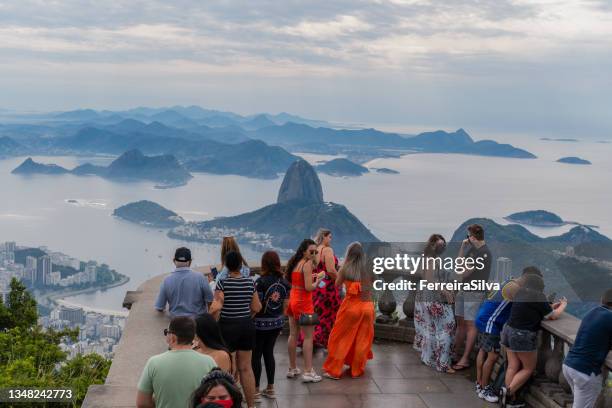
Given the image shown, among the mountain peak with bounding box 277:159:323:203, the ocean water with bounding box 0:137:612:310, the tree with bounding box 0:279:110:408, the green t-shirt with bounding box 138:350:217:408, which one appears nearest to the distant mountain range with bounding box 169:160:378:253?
the mountain peak with bounding box 277:159:323:203

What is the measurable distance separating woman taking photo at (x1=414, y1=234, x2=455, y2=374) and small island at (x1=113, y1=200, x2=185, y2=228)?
161255mm

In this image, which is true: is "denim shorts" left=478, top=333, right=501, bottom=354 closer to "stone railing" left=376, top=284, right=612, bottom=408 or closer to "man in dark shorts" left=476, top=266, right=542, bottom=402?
"man in dark shorts" left=476, top=266, right=542, bottom=402

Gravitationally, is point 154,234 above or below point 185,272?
below

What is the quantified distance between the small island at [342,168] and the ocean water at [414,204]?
72.4 inches

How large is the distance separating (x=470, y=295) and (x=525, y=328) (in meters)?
1.22

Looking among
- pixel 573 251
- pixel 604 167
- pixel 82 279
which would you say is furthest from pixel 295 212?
pixel 573 251

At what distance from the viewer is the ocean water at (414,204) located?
116 meters

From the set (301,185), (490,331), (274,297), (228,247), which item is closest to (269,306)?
(274,297)

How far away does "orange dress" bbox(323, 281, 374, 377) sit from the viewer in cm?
798

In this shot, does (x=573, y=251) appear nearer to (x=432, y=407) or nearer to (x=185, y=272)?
(x=432, y=407)

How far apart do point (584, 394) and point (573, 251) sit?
471 centimetres

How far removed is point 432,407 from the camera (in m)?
7.18

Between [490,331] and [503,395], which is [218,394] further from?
[490,331]

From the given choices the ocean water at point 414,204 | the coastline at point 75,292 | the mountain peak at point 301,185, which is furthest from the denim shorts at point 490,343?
the mountain peak at point 301,185
